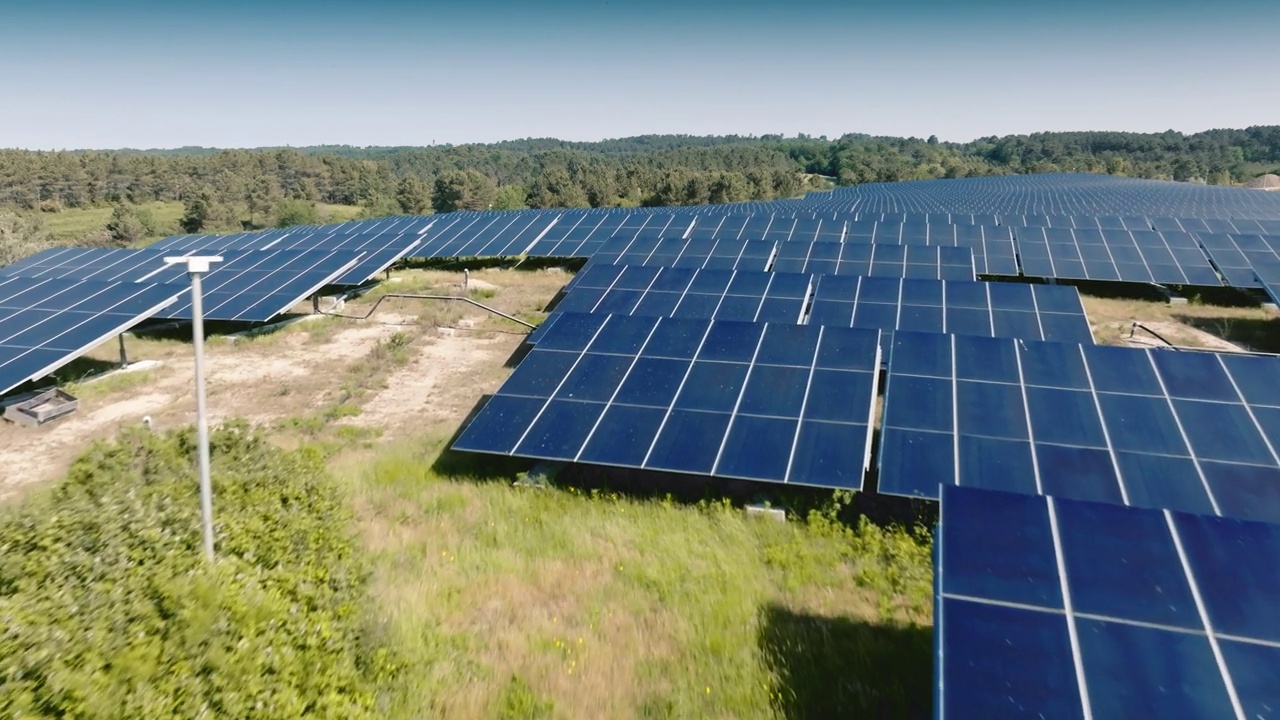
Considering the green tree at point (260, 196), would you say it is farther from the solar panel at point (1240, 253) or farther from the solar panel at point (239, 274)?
the solar panel at point (1240, 253)

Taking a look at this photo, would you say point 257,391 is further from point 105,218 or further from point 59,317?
point 105,218

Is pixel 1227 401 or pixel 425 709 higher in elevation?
pixel 1227 401

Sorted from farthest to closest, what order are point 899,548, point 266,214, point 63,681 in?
point 266,214, point 899,548, point 63,681

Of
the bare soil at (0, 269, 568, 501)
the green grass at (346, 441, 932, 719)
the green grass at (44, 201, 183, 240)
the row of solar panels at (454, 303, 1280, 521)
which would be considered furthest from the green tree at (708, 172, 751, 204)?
the green grass at (346, 441, 932, 719)

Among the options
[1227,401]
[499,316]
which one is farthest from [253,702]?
[499,316]

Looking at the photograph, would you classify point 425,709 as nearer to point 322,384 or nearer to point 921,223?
point 322,384

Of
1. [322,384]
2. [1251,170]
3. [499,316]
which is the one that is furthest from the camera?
[1251,170]

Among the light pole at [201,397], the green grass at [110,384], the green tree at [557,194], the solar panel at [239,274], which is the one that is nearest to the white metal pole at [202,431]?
the light pole at [201,397]
